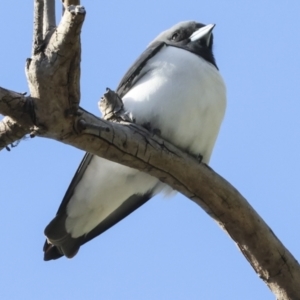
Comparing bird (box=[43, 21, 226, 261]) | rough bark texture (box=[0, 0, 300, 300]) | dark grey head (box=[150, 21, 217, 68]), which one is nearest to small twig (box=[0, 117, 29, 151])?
rough bark texture (box=[0, 0, 300, 300])

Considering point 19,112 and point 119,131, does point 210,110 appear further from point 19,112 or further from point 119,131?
point 19,112

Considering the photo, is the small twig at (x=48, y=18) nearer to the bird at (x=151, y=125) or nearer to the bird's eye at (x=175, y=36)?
the bird at (x=151, y=125)

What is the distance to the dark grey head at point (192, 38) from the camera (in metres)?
7.06

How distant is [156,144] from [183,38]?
91.1 inches

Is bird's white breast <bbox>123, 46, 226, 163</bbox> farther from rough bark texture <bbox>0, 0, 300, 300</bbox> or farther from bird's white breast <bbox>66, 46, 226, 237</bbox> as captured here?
rough bark texture <bbox>0, 0, 300, 300</bbox>

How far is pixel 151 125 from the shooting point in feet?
19.5

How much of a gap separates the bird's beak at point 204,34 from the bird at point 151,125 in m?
0.43

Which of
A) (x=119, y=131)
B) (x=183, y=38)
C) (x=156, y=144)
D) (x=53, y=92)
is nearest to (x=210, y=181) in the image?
(x=156, y=144)

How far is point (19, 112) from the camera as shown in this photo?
14.8 ft

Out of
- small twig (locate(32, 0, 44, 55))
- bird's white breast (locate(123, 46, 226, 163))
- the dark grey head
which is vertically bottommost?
small twig (locate(32, 0, 44, 55))

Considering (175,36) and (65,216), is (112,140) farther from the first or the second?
(175,36)

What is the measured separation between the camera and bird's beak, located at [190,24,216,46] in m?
7.15

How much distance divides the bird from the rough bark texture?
68cm

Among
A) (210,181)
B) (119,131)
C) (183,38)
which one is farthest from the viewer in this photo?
(183,38)
